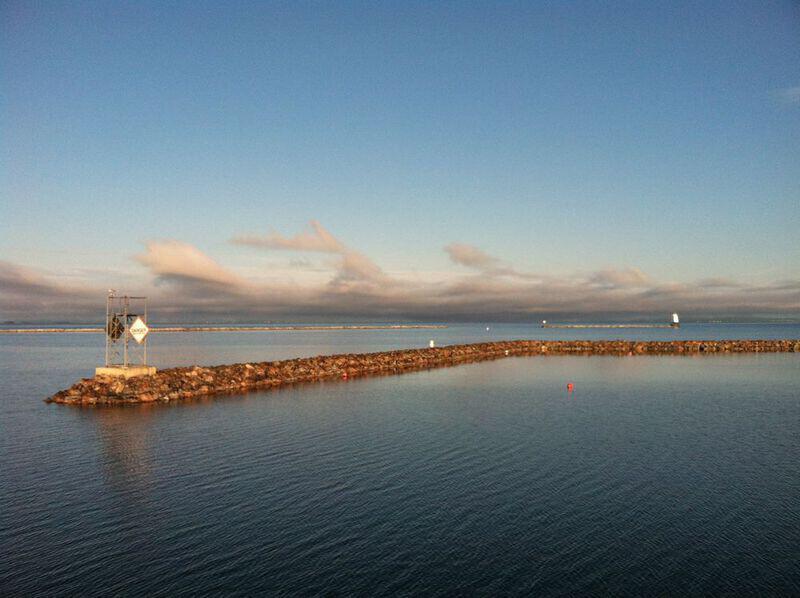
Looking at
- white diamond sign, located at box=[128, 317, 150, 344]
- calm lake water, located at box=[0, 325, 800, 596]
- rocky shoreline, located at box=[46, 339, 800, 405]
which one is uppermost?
white diamond sign, located at box=[128, 317, 150, 344]

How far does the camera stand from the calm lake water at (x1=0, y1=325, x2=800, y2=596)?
45.1ft

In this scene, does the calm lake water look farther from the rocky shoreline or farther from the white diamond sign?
the white diamond sign

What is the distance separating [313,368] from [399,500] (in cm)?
4258

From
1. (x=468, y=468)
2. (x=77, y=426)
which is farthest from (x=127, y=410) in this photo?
(x=468, y=468)

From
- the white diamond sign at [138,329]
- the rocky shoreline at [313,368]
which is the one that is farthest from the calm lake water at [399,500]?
the white diamond sign at [138,329]

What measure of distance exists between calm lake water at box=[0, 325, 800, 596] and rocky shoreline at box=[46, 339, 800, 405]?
3794 millimetres

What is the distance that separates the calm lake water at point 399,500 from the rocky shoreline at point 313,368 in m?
3.79

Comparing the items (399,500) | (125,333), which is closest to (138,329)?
(125,333)

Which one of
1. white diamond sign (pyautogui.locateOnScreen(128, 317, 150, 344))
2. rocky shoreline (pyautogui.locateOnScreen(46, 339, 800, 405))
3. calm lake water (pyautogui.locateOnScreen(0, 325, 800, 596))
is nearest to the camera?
calm lake water (pyautogui.locateOnScreen(0, 325, 800, 596))

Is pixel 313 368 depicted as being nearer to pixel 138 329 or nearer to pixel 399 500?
pixel 138 329

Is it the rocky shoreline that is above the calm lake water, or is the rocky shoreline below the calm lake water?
above

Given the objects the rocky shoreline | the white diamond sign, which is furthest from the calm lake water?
the white diamond sign

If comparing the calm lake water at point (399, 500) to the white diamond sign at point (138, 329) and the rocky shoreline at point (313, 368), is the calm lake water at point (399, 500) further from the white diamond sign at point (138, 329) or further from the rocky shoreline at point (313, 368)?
the white diamond sign at point (138, 329)

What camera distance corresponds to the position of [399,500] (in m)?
19.1
